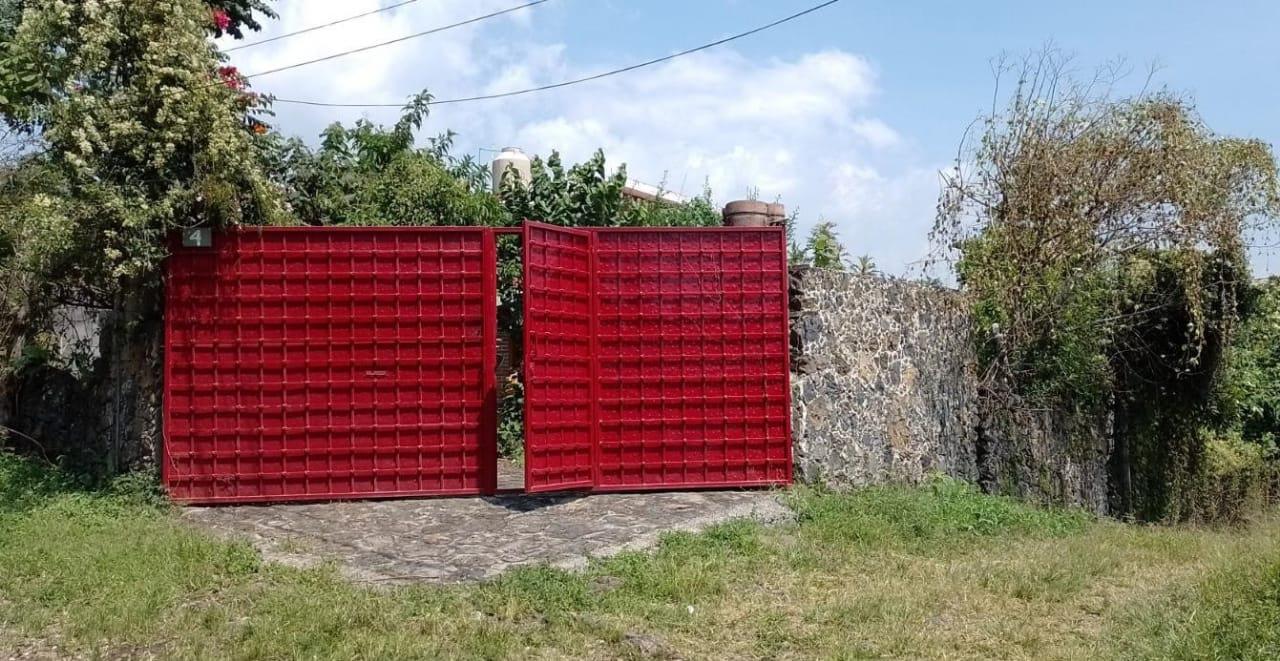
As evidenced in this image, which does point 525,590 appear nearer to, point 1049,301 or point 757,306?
point 757,306

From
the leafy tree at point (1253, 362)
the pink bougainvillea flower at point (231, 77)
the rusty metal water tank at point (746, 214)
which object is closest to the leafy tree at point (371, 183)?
the pink bougainvillea flower at point (231, 77)

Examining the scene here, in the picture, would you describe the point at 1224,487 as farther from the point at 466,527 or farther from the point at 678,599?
the point at 466,527

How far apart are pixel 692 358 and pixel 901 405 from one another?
2.33 m

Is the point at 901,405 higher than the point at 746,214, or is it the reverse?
the point at 746,214

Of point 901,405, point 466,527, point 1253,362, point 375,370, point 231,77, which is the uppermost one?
point 231,77

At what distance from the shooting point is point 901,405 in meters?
10.4

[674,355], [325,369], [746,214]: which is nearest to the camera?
[325,369]

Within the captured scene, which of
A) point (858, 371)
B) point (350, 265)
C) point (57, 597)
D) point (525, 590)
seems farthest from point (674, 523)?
point (57, 597)

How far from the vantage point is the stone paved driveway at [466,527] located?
7086 millimetres

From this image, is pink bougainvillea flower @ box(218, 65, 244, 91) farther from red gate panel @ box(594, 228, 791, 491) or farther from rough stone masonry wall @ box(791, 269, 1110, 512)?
rough stone masonry wall @ box(791, 269, 1110, 512)

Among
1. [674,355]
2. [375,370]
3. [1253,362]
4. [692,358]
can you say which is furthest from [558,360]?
[1253,362]

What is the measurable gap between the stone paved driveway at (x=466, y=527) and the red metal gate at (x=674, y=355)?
316mm

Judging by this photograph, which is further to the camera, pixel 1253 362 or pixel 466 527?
pixel 1253 362

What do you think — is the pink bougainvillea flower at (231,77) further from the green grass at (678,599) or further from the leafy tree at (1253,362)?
the leafy tree at (1253,362)
